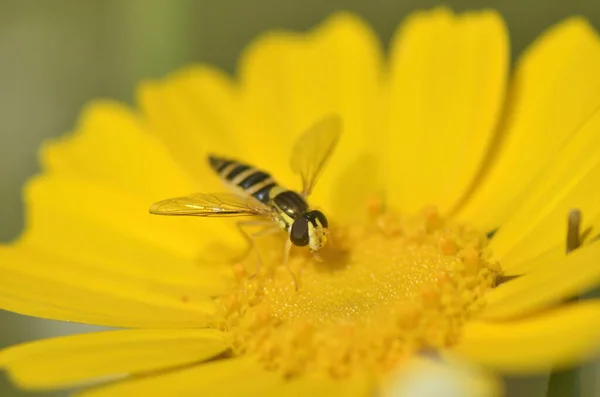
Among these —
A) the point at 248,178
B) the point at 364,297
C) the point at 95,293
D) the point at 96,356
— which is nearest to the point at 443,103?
the point at 248,178

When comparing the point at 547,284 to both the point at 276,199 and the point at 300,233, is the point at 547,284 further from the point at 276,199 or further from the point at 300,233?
the point at 276,199

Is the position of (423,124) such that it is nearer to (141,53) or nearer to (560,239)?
(560,239)

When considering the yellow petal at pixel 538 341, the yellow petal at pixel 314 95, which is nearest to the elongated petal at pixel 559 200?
the yellow petal at pixel 538 341

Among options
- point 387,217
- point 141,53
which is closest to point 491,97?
point 387,217

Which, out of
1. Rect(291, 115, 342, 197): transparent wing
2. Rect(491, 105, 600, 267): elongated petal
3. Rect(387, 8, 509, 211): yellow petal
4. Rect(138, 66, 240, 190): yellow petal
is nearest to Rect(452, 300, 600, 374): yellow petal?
Rect(491, 105, 600, 267): elongated petal

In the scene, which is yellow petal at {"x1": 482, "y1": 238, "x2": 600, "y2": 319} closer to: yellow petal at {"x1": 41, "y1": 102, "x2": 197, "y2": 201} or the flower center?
the flower center

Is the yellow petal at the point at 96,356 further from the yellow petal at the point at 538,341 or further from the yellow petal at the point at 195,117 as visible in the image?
the yellow petal at the point at 195,117

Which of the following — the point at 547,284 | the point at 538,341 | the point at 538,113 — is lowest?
the point at 538,341
